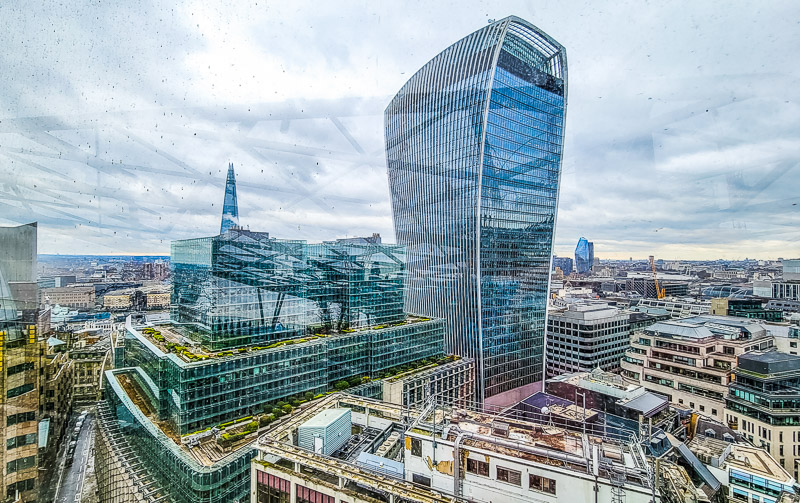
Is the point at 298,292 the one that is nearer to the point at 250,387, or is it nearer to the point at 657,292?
the point at 250,387

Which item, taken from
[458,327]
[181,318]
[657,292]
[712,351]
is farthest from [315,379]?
[657,292]

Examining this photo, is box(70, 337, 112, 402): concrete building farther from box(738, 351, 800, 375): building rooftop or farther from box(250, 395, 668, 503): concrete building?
box(738, 351, 800, 375): building rooftop

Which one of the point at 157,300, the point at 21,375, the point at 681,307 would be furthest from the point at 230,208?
the point at 681,307

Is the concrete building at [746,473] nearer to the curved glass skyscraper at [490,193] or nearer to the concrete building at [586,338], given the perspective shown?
the curved glass skyscraper at [490,193]

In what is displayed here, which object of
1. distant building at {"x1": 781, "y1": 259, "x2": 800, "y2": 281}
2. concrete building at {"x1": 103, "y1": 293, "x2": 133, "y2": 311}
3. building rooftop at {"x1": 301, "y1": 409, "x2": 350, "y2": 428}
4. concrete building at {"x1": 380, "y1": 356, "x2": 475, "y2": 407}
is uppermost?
distant building at {"x1": 781, "y1": 259, "x2": 800, "y2": 281}

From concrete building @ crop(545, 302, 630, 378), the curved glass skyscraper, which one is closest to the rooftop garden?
the curved glass skyscraper

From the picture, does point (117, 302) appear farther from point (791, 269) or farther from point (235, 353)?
point (791, 269)

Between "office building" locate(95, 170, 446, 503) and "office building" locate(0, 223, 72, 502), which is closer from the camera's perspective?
"office building" locate(0, 223, 72, 502)
